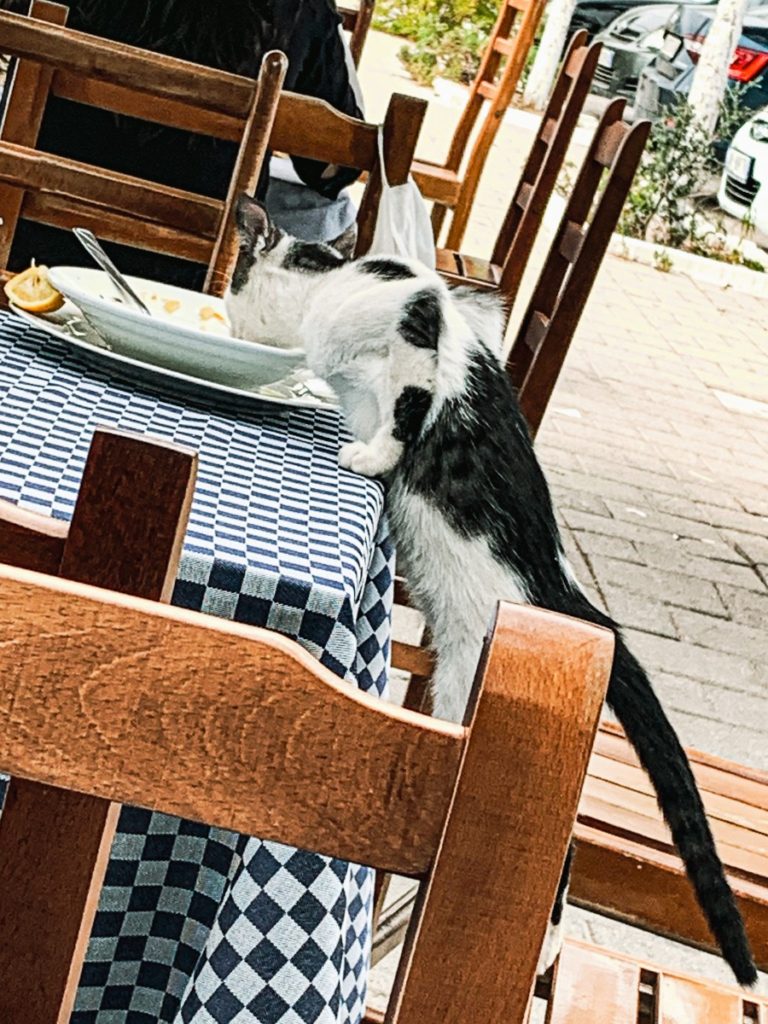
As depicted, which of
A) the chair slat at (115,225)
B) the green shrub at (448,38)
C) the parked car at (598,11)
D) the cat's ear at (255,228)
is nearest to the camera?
the cat's ear at (255,228)

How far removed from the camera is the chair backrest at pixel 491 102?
19.2 feet

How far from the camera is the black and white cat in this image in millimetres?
1714

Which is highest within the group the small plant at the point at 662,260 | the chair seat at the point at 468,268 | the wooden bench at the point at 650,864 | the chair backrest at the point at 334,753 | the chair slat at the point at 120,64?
the chair backrest at the point at 334,753

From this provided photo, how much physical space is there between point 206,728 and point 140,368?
1.06 metres

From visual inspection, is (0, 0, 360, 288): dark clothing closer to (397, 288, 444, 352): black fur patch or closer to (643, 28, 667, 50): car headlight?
(397, 288, 444, 352): black fur patch

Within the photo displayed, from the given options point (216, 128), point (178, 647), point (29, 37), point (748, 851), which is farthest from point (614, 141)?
point (178, 647)

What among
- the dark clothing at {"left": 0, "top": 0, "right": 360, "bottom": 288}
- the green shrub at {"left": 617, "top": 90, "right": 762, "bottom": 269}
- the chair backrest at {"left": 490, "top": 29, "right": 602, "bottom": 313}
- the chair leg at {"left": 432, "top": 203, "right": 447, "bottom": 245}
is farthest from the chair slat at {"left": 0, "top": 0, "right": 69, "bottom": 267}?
the green shrub at {"left": 617, "top": 90, "right": 762, "bottom": 269}

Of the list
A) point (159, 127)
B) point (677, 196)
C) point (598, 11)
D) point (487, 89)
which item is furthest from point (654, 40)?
point (159, 127)

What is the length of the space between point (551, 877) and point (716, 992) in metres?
1.30

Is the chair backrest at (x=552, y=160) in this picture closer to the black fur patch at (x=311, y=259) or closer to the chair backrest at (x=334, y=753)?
the black fur patch at (x=311, y=259)

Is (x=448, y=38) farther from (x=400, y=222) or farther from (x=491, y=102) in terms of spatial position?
(x=400, y=222)

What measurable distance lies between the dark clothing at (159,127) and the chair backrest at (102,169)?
A: 1.04 ft

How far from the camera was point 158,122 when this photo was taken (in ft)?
8.70

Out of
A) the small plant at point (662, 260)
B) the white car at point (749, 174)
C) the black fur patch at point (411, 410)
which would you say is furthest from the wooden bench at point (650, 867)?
the white car at point (749, 174)
